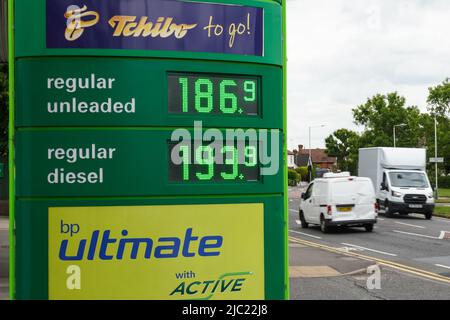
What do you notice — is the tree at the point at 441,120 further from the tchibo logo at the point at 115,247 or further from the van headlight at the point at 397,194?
the tchibo logo at the point at 115,247

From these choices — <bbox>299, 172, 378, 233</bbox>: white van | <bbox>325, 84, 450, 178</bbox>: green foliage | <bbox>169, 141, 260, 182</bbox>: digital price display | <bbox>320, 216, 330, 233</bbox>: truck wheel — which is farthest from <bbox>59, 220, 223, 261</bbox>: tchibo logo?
<bbox>325, 84, 450, 178</bbox>: green foliage

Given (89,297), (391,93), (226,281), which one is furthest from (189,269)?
(391,93)

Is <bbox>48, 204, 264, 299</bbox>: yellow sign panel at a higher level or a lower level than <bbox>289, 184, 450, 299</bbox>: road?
higher

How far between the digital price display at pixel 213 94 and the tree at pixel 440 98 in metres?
86.4

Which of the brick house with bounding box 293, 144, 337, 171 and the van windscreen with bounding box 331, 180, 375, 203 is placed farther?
the brick house with bounding box 293, 144, 337, 171

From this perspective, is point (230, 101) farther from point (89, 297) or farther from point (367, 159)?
point (367, 159)

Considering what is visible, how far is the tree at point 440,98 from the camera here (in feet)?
283

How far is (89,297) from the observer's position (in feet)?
14.0

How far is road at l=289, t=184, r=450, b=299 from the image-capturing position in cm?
1086

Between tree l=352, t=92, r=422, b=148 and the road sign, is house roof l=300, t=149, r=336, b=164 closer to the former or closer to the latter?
tree l=352, t=92, r=422, b=148

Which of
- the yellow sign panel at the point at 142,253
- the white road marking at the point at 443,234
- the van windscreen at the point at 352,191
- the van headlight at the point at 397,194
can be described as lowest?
the white road marking at the point at 443,234

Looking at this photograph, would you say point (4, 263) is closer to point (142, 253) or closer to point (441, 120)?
point (142, 253)

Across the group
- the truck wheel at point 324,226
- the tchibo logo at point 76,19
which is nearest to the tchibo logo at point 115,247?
the tchibo logo at point 76,19

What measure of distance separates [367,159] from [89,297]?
29162 mm
